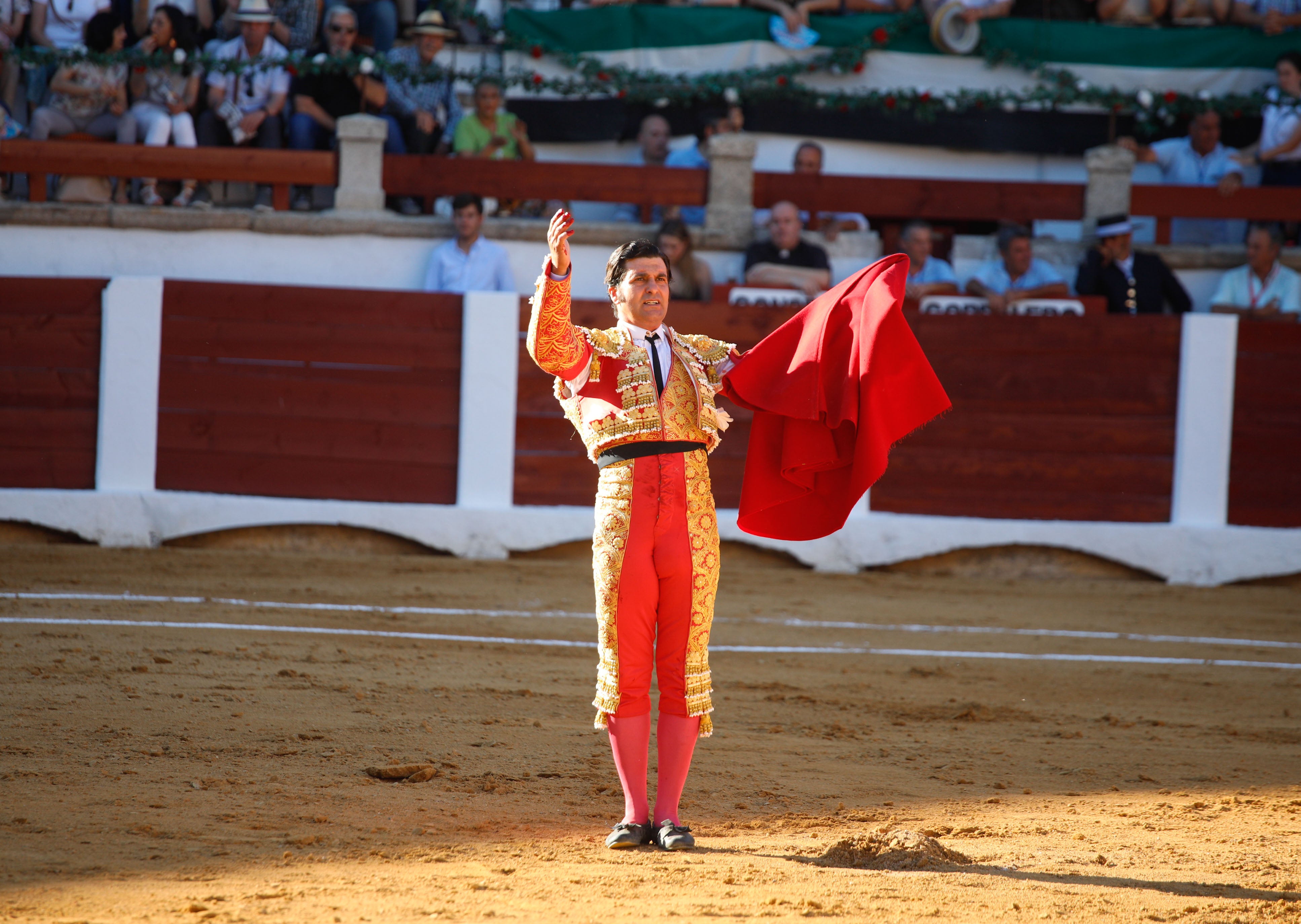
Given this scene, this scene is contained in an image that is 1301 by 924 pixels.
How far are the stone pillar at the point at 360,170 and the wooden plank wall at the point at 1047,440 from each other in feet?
11.5

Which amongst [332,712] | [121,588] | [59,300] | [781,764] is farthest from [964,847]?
[59,300]

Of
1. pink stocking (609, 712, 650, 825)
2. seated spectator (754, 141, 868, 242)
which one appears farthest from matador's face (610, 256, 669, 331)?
seated spectator (754, 141, 868, 242)

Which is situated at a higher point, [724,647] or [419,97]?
[419,97]

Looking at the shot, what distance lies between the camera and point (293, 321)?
26.4ft

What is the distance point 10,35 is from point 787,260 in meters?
5.23

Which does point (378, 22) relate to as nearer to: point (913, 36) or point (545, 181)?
point (545, 181)

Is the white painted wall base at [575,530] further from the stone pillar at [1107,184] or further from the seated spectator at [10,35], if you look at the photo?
the seated spectator at [10,35]

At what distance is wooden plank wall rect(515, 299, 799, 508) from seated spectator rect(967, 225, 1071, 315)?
4.37 feet

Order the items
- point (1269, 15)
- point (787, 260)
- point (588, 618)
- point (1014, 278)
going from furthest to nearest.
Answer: point (1269, 15), point (1014, 278), point (787, 260), point (588, 618)

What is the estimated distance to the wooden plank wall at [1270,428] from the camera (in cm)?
816

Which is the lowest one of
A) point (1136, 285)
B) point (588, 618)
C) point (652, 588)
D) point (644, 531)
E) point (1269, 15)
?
point (588, 618)

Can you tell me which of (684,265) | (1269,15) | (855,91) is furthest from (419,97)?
(1269,15)

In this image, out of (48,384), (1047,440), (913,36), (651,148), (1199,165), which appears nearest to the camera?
(48,384)

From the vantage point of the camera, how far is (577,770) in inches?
146
